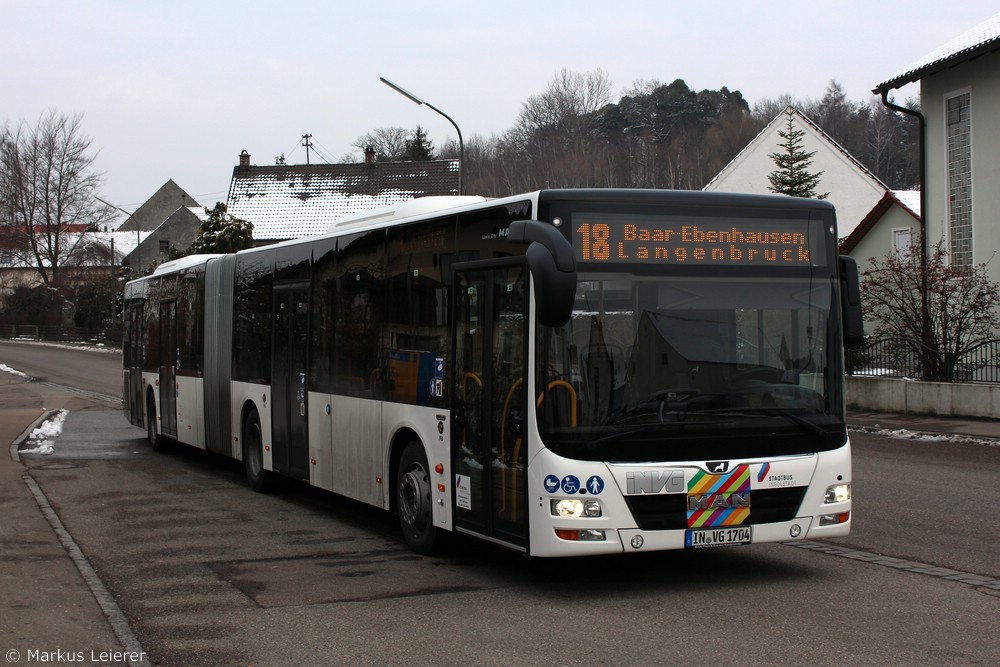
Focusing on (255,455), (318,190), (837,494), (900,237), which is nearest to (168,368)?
(255,455)

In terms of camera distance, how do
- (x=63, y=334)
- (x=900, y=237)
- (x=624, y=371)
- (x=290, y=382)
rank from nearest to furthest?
(x=624, y=371) < (x=290, y=382) < (x=900, y=237) < (x=63, y=334)

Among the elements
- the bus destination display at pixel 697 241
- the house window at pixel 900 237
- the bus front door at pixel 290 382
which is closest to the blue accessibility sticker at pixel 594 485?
the bus destination display at pixel 697 241

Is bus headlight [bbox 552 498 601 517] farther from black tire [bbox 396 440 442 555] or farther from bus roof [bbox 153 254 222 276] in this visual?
bus roof [bbox 153 254 222 276]

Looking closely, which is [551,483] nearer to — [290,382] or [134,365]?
[290,382]

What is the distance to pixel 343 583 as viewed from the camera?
8.52 m

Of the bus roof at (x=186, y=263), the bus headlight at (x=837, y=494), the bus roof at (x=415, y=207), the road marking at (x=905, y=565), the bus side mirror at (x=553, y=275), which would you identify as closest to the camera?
the bus side mirror at (x=553, y=275)

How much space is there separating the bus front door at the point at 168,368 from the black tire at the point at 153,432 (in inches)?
19.3

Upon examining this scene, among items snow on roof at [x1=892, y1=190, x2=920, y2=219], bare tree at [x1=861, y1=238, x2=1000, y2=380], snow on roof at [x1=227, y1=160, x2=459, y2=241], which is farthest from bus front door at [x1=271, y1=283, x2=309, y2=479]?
snow on roof at [x1=227, y1=160, x2=459, y2=241]

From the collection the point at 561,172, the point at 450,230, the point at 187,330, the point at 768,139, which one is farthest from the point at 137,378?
the point at 561,172

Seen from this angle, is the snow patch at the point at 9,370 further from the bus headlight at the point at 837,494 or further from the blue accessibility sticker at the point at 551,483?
the bus headlight at the point at 837,494

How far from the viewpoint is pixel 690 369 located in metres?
7.86

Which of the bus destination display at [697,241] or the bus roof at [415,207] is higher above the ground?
the bus roof at [415,207]

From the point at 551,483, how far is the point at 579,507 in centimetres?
23

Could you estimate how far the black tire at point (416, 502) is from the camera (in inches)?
370
